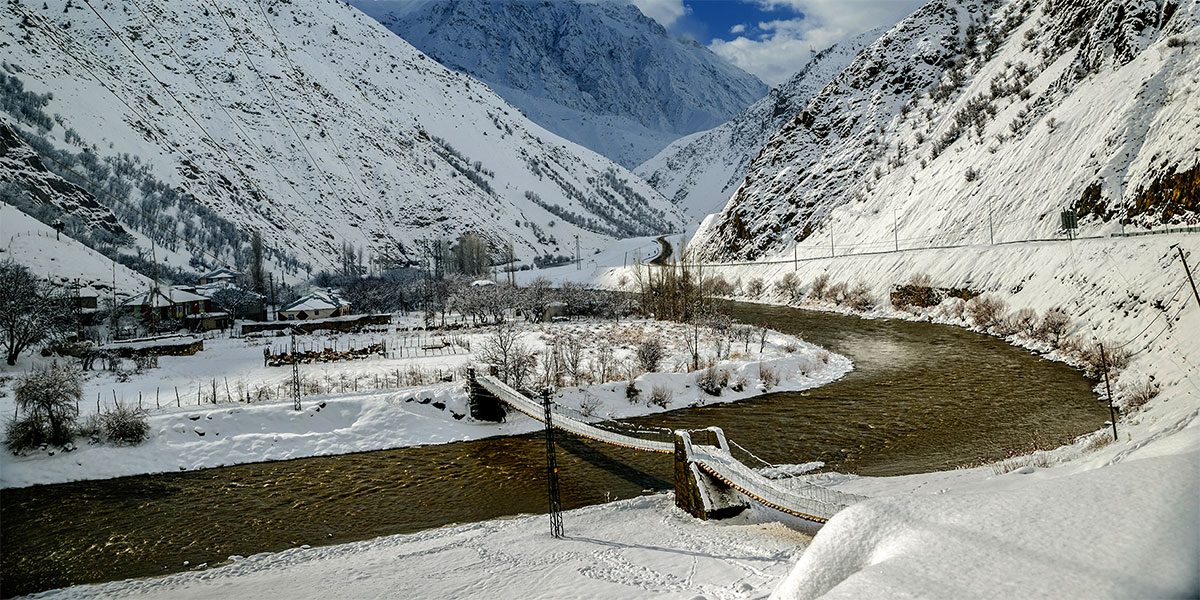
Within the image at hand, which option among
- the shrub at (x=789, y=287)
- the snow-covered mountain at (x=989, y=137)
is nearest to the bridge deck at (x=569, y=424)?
the snow-covered mountain at (x=989, y=137)

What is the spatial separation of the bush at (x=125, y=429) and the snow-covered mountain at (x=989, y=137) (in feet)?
146

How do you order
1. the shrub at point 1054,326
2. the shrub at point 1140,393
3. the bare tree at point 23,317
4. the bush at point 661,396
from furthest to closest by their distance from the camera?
the bare tree at point 23,317
the shrub at point 1054,326
the bush at point 661,396
the shrub at point 1140,393

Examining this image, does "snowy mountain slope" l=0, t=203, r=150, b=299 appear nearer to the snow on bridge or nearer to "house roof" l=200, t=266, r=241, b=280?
"house roof" l=200, t=266, r=241, b=280

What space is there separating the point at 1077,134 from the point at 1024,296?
47.8 feet

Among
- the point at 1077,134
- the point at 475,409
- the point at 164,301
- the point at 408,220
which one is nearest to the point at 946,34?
the point at 1077,134

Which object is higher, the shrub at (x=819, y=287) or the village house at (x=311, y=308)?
the village house at (x=311, y=308)

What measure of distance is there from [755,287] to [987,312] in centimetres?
3001

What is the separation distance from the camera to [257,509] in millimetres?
17531

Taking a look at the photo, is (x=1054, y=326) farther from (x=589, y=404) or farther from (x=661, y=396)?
(x=589, y=404)

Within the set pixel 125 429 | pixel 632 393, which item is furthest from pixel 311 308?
pixel 632 393

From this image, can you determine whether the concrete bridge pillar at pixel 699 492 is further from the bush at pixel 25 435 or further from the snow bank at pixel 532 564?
the bush at pixel 25 435

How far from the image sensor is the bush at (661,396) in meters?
25.9

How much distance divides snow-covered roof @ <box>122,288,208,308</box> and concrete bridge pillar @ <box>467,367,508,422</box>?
50.7 metres

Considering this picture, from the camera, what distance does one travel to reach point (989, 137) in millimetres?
49938
